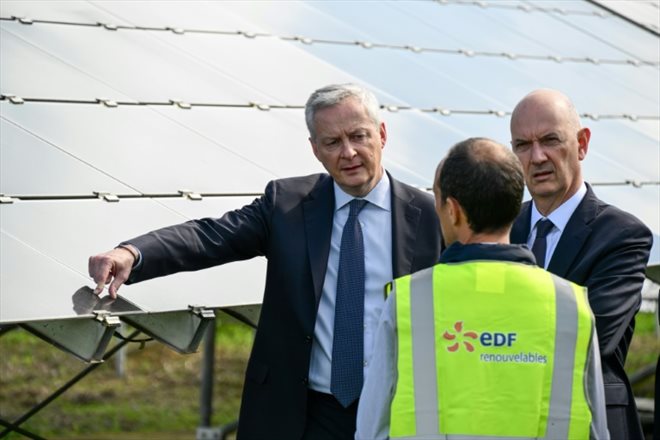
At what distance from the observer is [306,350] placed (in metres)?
4.17

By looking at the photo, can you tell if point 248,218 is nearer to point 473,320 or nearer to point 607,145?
point 473,320

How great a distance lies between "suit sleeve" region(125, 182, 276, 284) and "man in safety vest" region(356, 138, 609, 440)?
1001 millimetres

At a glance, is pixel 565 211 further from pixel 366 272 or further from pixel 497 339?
pixel 497 339

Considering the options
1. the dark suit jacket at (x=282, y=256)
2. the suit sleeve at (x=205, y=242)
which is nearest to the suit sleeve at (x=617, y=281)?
the dark suit jacket at (x=282, y=256)

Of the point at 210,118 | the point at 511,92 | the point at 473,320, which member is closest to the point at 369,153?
the point at 473,320

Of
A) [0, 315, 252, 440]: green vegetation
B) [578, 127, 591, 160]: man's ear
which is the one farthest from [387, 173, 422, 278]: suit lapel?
[0, 315, 252, 440]: green vegetation

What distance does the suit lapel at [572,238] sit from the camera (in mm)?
4223

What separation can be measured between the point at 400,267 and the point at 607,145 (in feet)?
11.5

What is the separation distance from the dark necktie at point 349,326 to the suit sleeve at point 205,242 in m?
0.28

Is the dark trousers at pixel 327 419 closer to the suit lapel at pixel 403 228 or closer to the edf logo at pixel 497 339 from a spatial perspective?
the suit lapel at pixel 403 228

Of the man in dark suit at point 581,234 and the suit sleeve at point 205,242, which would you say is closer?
the man in dark suit at point 581,234

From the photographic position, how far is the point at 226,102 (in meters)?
6.48

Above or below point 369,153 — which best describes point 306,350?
below

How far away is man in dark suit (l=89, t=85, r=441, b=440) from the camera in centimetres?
417
